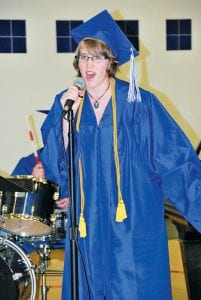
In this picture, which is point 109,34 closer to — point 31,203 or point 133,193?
point 133,193

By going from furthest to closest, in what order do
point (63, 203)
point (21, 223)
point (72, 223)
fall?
point (63, 203), point (21, 223), point (72, 223)

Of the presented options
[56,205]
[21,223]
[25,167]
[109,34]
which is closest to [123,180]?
[109,34]

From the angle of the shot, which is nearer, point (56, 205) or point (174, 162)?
point (174, 162)

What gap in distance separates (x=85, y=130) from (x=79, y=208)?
1.24 ft

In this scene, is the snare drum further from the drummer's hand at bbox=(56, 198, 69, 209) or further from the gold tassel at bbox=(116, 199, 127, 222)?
the gold tassel at bbox=(116, 199, 127, 222)

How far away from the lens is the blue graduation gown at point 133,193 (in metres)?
2.08

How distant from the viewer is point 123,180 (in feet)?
6.84

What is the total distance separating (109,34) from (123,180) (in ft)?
2.31

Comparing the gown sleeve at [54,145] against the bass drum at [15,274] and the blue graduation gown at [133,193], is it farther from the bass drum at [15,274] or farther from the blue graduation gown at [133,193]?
the bass drum at [15,274]

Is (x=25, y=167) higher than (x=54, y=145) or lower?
lower

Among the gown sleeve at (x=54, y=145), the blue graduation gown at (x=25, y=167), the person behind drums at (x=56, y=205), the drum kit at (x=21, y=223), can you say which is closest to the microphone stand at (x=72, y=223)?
the gown sleeve at (x=54, y=145)

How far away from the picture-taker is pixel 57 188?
2568 millimetres

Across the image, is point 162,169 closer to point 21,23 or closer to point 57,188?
point 57,188

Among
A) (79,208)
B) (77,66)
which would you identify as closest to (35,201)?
(79,208)
